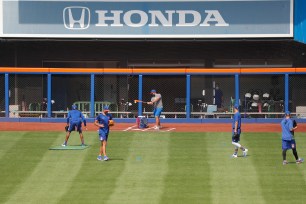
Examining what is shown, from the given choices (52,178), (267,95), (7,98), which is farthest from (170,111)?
(52,178)

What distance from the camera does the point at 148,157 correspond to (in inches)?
1097

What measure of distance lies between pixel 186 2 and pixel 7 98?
9.02 meters

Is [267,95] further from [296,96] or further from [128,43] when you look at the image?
[128,43]

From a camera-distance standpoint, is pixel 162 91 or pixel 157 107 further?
pixel 162 91

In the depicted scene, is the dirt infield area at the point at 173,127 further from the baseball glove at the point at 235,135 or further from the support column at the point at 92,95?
the baseball glove at the point at 235,135

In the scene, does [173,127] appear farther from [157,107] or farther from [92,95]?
[92,95]

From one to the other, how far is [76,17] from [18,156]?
12.6 meters

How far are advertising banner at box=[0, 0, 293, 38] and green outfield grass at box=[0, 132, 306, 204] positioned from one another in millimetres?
8460

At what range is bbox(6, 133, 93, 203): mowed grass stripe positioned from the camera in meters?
23.0

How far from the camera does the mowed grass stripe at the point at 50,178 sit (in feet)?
75.4

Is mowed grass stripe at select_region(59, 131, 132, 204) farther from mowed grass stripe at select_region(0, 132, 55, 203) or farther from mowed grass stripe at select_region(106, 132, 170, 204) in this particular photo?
mowed grass stripe at select_region(0, 132, 55, 203)

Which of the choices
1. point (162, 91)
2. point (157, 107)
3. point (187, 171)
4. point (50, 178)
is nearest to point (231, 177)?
point (187, 171)

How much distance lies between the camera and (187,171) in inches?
1013

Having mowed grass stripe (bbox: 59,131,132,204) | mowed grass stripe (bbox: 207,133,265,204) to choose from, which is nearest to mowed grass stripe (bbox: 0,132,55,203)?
mowed grass stripe (bbox: 59,131,132,204)
